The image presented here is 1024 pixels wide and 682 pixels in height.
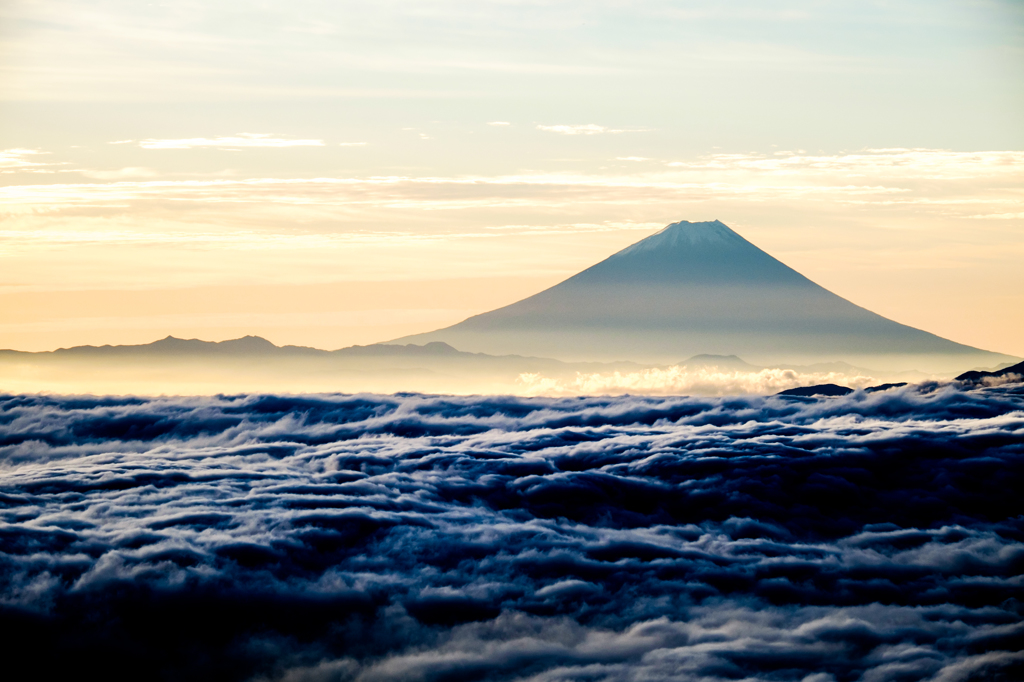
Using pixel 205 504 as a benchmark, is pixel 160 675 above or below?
below

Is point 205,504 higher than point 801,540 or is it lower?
higher

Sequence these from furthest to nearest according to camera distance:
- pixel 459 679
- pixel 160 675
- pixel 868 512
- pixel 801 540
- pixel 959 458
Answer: pixel 959 458
pixel 868 512
pixel 801 540
pixel 160 675
pixel 459 679

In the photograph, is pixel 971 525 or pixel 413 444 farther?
pixel 413 444

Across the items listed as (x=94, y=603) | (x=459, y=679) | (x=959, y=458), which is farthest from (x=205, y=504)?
Result: (x=959, y=458)

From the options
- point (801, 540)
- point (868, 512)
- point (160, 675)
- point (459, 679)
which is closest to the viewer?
point (459, 679)

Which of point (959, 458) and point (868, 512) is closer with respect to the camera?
point (868, 512)

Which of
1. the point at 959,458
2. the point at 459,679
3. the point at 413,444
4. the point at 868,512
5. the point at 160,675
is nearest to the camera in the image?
the point at 459,679

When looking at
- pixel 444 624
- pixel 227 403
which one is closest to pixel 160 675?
pixel 444 624

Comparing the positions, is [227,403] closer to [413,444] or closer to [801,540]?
[413,444]

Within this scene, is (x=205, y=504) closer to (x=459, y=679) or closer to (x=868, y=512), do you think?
(x=459, y=679)

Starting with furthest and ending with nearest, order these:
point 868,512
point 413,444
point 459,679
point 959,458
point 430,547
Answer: point 413,444 < point 959,458 < point 868,512 < point 430,547 < point 459,679
